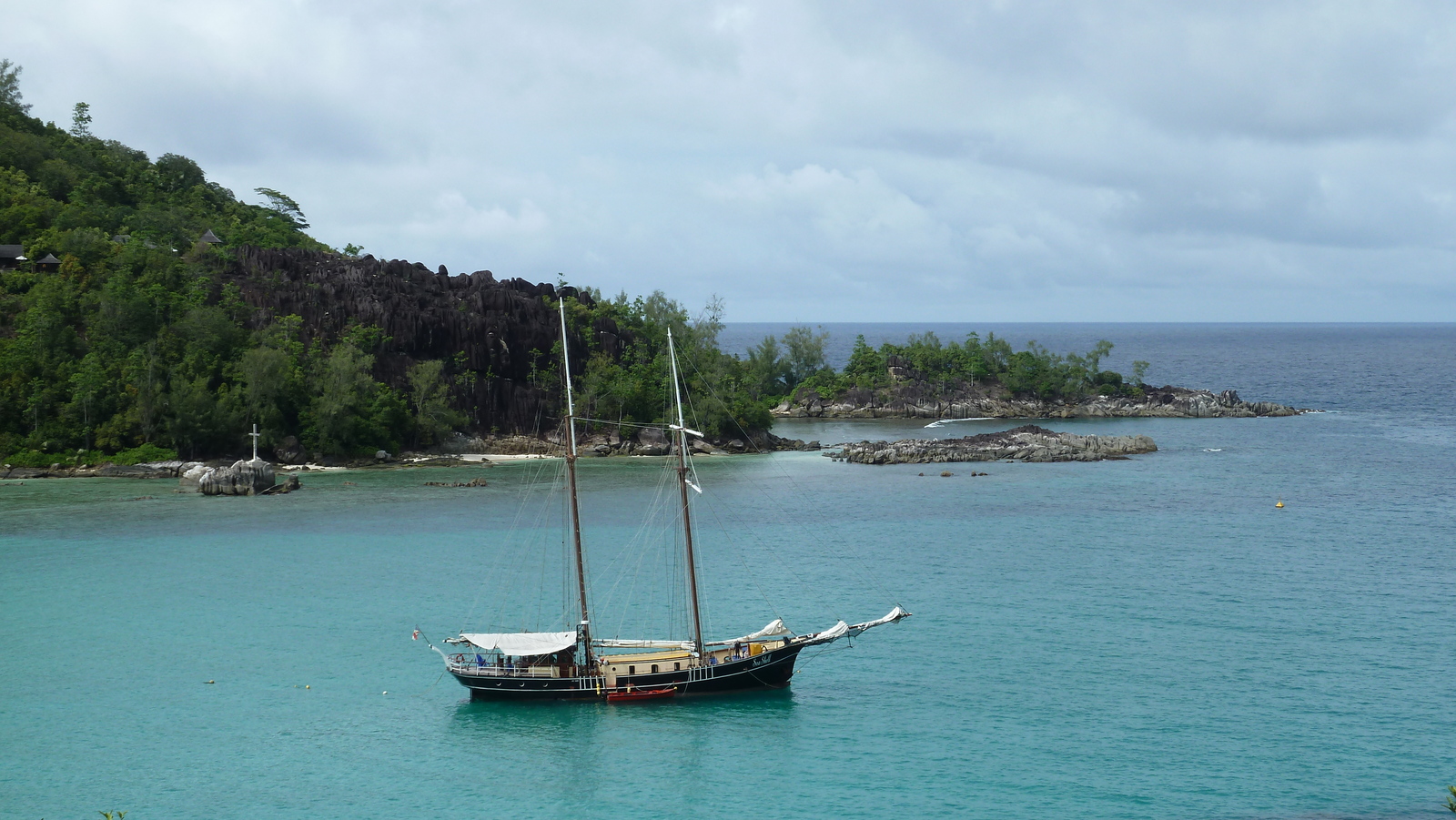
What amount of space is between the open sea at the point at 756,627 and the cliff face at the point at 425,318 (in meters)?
26.7

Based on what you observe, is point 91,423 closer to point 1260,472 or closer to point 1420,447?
point 1260,472

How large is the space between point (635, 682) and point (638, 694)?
0.57 m

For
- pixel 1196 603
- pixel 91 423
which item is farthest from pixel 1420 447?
pixel 91 423

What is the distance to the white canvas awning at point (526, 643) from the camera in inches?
1496

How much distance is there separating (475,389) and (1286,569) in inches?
2967

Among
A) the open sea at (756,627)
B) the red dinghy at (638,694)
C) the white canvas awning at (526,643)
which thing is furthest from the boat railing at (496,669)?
Result: the red dinghy at (638,694)

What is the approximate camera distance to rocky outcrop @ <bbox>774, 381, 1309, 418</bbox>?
143 m

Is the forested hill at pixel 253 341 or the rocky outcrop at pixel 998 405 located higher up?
the forested hill at pixel 253 341

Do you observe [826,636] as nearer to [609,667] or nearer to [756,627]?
[609,667]

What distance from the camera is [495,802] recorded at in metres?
31.6

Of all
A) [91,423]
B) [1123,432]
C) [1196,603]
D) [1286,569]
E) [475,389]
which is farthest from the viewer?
[1123,432]

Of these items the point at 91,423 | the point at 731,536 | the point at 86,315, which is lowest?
the point at 731,536

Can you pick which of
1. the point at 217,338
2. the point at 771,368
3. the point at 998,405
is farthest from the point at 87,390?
the point at 998,405

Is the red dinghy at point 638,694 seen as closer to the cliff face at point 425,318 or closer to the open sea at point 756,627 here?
the open sea at point 756,627
